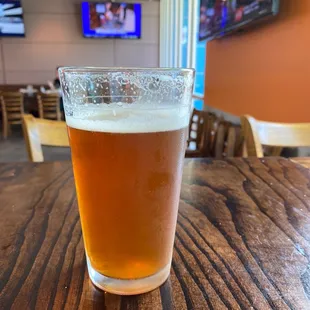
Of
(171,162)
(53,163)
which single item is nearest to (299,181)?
(171,162)

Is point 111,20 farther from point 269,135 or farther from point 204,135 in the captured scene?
point 269,135

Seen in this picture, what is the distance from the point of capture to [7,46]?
6496 mm

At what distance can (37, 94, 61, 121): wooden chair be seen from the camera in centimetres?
541

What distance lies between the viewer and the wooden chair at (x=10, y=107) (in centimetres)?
541

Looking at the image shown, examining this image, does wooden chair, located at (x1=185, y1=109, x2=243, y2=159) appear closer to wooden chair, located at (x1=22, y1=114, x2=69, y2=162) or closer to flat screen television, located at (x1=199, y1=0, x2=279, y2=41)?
flat screen television, located at (x1=199, y1=0, x2=279, y2=41)

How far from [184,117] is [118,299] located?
0.22 meters

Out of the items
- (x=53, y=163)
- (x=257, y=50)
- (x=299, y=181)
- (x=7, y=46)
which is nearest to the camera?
(x=299, y=181)

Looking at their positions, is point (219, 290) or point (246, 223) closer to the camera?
point (219, 290)

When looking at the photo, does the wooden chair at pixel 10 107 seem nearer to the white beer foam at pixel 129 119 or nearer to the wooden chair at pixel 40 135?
the wooden chair at pixel 40 135

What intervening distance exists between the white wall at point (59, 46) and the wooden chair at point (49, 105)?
1423 mm

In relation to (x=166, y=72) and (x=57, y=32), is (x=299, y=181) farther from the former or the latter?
(x=57, y=32)

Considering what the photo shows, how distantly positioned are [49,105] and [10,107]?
62cm

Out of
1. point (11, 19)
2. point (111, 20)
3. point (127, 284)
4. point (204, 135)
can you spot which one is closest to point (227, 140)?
point (204, 135)

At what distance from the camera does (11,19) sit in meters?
6.23
